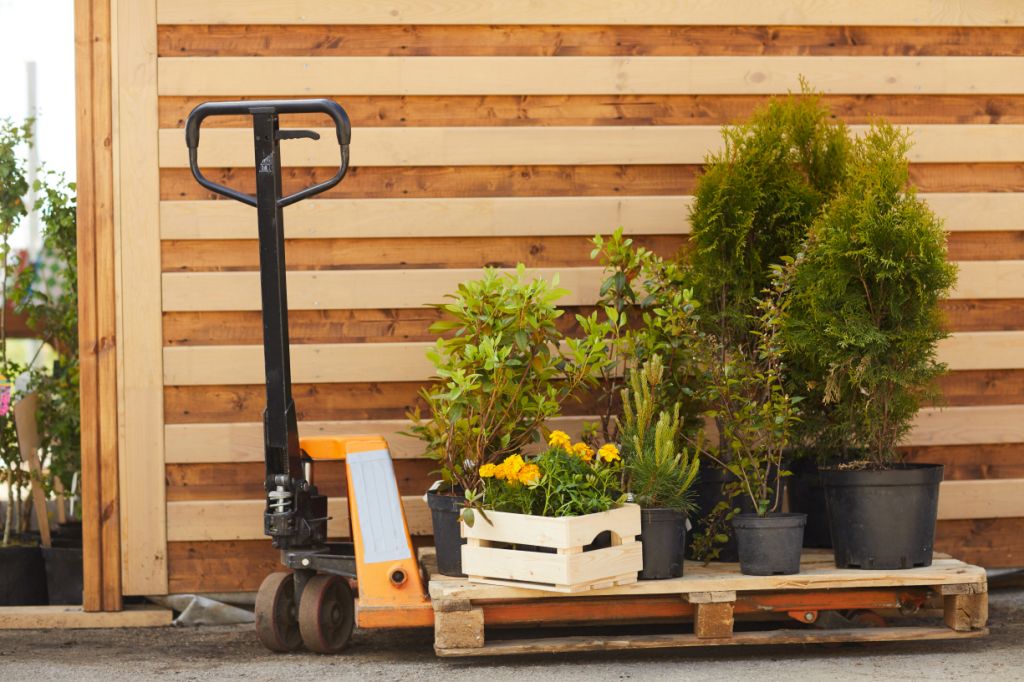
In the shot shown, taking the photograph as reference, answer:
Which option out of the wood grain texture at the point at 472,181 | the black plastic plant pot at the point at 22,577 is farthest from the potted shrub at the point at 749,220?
the black plastic plant pot at the point at 22,577

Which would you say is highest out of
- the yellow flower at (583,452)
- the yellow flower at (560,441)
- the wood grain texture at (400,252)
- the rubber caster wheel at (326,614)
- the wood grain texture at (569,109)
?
the wood grain texture at (569,109)

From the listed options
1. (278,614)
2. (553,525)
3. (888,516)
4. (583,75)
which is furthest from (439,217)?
(888,516)

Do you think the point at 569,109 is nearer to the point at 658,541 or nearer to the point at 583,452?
the point at 583,452

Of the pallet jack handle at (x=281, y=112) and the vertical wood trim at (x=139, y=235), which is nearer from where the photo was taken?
the pallet jack handle at (x=281, y=112)

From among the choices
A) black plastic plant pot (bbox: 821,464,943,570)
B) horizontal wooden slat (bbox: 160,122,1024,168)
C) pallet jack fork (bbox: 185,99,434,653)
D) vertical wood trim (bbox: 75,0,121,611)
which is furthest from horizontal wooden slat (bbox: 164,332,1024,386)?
black plastic plant pot (bbox: 821,464,943,570)

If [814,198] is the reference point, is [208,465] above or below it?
below

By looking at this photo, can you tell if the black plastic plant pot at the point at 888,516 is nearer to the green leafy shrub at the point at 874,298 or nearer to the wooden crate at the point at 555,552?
the green leafy shrub at the point at 874,298

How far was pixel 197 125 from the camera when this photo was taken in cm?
348

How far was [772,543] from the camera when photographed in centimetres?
349

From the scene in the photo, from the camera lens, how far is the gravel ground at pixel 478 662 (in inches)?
132

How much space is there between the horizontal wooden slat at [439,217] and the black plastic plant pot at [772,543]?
4.21 feet

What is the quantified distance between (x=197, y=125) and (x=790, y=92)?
A: 2.15 m

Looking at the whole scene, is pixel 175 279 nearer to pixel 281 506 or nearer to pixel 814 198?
pixel 281 506

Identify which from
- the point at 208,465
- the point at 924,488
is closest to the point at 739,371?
the point at 924,488
